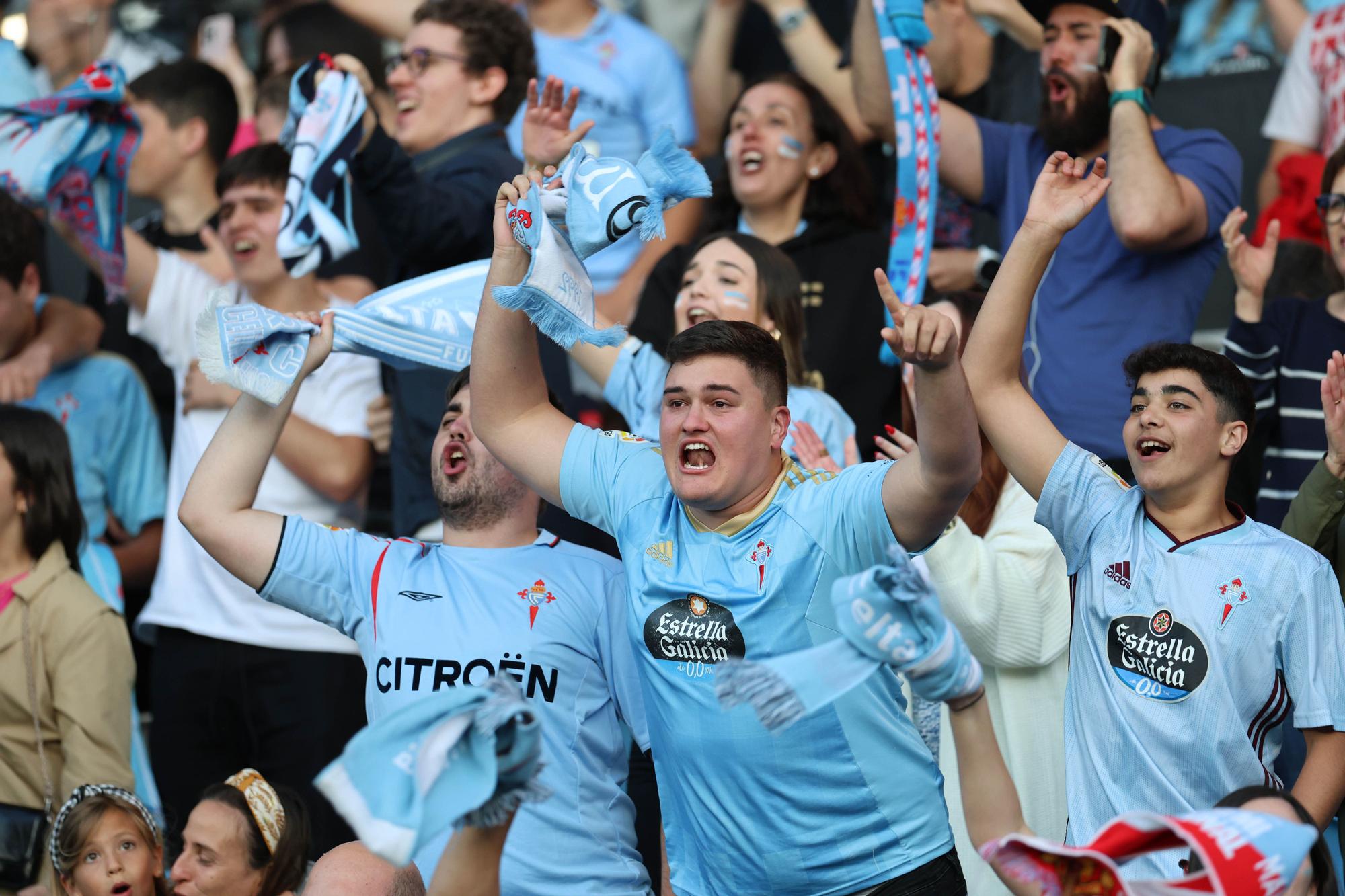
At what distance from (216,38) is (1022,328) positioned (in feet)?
16.7

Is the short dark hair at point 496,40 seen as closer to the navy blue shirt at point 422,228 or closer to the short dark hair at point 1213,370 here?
the navy blue shirt at point 422,228

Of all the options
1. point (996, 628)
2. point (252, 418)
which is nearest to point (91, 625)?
point (252, 418)

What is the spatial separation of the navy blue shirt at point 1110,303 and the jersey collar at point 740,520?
149 centimetres

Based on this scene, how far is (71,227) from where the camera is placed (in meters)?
5.49

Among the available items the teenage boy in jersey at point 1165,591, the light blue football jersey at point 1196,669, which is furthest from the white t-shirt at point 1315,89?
the light blue football jersey at point 1196,669

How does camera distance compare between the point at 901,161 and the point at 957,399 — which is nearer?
the point at 957,399

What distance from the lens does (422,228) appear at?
4867 millimetres

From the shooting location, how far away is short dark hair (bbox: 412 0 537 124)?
5.51 meters

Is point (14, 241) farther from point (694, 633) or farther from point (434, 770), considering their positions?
point (434, 770)

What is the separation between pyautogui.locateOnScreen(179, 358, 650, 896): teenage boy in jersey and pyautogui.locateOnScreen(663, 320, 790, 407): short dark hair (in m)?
0.49

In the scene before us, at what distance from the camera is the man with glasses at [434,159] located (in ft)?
15.9

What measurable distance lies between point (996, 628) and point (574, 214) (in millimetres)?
1428

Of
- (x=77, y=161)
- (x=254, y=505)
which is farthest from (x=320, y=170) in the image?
(x=77, y=161)

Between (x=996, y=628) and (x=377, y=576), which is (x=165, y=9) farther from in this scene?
(x=996, y=628)
